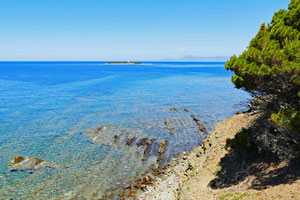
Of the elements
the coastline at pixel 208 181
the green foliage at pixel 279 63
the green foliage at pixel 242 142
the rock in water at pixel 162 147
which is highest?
the green foliage at pixel 279 63

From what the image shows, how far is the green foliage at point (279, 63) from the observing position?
9337 mm

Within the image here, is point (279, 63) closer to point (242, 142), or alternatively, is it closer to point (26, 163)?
point (242, 142)

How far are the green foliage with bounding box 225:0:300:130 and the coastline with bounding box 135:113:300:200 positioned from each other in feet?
10.3

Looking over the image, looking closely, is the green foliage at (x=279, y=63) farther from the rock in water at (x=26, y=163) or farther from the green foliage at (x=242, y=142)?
the rock in water at (x=26, y=163)

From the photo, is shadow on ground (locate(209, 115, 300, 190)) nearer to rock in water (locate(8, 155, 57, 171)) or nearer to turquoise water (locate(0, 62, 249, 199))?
turquoise water (locate(0, 62, 249, 199))

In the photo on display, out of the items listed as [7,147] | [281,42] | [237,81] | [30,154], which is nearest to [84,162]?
[30,154]

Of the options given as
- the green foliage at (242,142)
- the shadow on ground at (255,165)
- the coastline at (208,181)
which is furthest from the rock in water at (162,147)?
the green foliage at (242,142)

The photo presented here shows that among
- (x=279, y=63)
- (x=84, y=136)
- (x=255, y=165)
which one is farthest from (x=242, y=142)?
(x=84, y=136)

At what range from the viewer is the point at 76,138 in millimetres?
24953

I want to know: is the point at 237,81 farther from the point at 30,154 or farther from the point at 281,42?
the point at 30,154

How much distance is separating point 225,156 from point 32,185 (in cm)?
1387

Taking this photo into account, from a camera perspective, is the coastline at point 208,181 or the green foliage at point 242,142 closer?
the coastline at point 208,181

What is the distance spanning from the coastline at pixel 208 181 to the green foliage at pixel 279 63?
3137 millimetres

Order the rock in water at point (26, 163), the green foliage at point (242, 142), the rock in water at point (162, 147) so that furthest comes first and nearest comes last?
the rock in water at point (162, 147), the rock in water at point (26, 163), the green foliage at point (242, 142)
